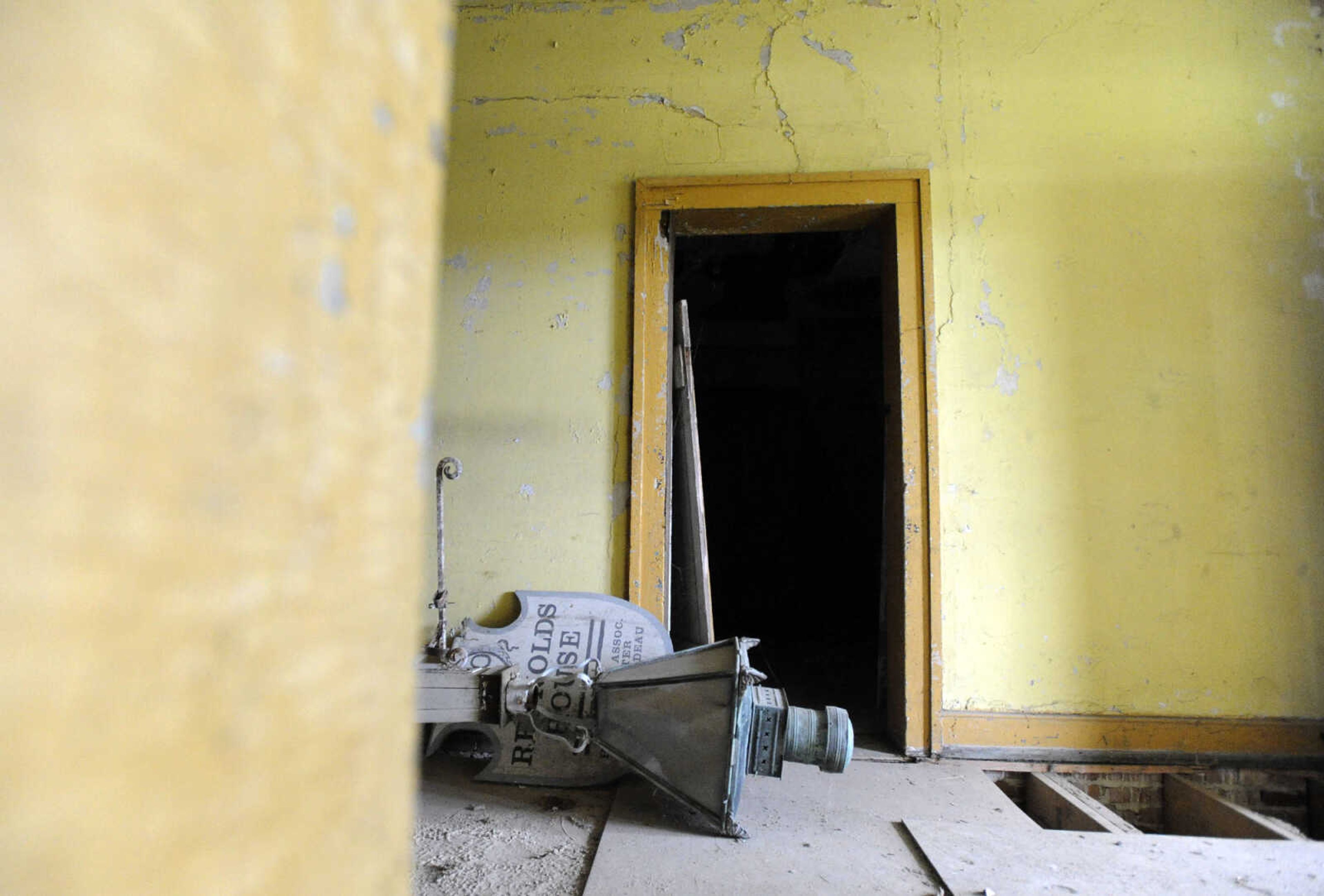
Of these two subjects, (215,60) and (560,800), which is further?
(560,800)

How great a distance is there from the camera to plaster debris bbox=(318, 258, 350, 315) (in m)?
0.20

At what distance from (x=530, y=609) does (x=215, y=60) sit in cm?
273

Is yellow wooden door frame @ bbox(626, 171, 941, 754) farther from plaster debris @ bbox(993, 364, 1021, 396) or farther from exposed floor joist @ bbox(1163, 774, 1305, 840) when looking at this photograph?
exposed floor joist @ bbox(1163, 774, 1305, 840)

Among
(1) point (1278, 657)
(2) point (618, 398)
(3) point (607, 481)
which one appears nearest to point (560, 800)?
(3) point (607, 481)

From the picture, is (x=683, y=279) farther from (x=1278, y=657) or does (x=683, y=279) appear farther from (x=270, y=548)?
(x=270, y=548)

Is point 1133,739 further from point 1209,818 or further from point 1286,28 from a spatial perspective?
point 1286,28

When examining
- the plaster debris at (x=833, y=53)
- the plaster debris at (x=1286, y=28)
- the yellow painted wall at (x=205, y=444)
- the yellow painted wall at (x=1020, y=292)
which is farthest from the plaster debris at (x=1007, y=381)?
the yellow painted wall at (x=205, y=444)

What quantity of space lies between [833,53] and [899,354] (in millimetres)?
1294

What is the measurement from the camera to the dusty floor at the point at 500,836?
67.2 inches

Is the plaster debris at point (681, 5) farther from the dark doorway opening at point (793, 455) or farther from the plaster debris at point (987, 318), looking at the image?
the dark doorway opening at point (793, 455)

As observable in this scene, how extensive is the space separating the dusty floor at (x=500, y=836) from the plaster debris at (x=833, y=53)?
9.59ft

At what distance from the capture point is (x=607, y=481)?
9.55 feet

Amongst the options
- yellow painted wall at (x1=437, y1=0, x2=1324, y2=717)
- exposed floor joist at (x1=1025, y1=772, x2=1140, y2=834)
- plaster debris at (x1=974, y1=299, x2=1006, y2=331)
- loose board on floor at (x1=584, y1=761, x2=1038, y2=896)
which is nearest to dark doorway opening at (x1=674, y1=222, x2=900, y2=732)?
yellow painted wall at (x1=437, y1=0, x2=1324, y2=717)

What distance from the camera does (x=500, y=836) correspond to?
1977mm
